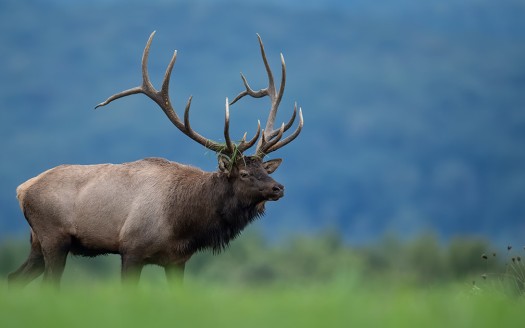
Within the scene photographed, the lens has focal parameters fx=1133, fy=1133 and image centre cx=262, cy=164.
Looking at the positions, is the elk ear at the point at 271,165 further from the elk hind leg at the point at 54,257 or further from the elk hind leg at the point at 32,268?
the elk hind leg at the point at 32,268

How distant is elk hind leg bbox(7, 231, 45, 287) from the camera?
10930 mm

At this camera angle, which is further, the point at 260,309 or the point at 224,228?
the point at 224,228

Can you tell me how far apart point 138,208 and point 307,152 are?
178 m

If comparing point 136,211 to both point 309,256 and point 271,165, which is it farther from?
point 309,256

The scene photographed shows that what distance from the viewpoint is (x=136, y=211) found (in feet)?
35.9

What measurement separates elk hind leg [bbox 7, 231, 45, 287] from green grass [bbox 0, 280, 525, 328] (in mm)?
5321

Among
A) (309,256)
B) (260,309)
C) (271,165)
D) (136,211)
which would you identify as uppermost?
(309,256)

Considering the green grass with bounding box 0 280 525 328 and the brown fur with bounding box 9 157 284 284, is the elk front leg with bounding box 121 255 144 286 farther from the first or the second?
the green grass with bounding box 0 280 525 328

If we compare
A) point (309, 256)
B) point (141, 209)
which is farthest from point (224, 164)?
point (309, 256)

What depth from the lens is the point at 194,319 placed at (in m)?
4.75

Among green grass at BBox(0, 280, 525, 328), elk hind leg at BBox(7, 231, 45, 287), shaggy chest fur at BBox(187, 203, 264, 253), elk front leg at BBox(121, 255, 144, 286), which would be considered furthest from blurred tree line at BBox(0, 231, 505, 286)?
green grass at BBox(0, 280, 525, 328)

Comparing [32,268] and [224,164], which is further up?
[224,164]

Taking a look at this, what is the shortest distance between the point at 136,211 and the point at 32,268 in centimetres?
117

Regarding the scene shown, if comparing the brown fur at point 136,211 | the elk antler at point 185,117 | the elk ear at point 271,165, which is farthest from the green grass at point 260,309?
the elk ear at point 271,165
